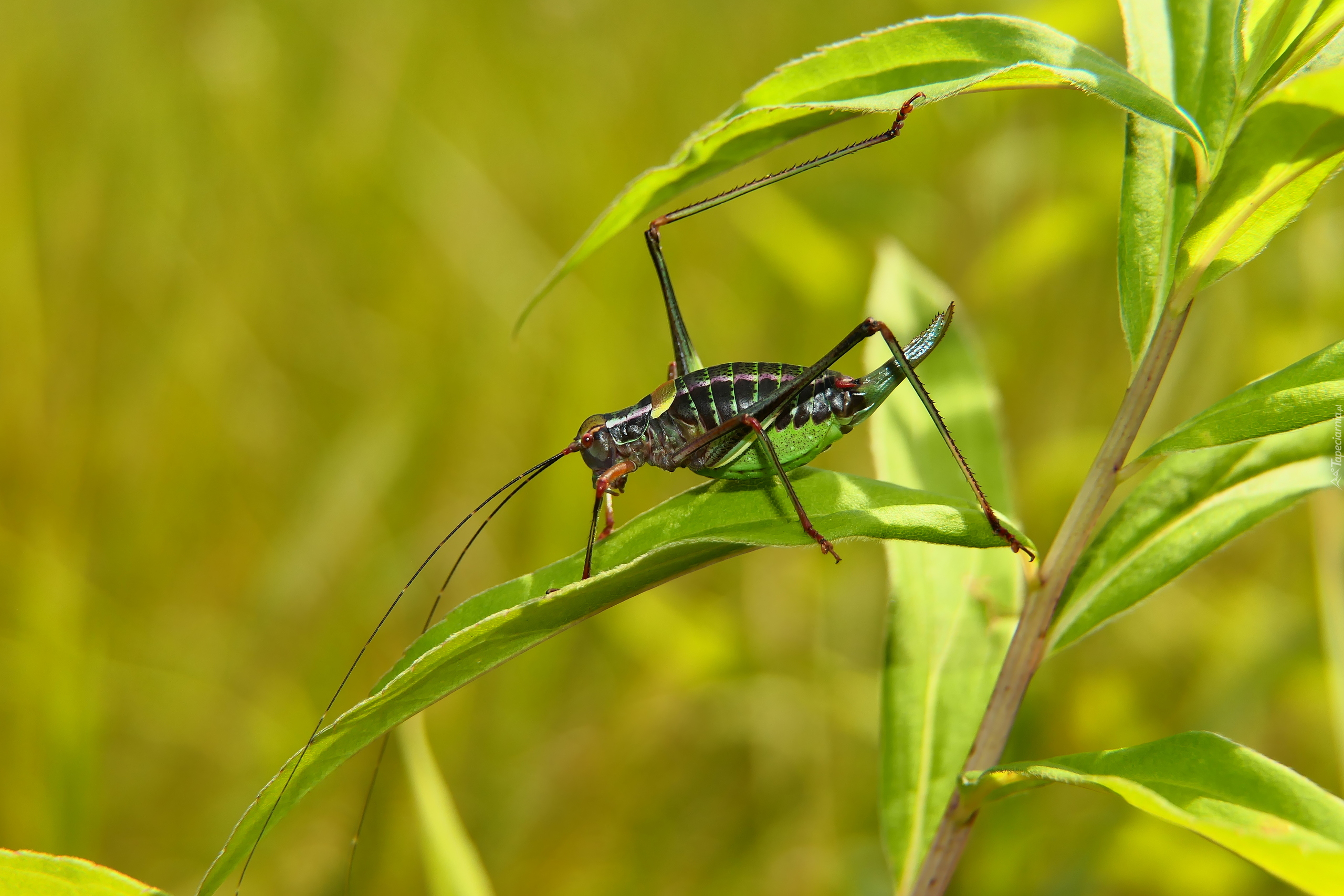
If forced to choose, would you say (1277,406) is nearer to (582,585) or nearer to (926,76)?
(926,76)

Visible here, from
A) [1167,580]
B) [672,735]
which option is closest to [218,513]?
[672,735]

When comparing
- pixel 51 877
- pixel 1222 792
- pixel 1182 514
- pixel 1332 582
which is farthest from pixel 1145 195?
pixel 1332 582

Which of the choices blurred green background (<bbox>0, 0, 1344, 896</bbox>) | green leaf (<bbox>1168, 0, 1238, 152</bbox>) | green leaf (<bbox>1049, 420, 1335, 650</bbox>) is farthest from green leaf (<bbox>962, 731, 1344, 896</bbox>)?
blurred green background (<bbox>0, 0, 1344, 896</bbox>)

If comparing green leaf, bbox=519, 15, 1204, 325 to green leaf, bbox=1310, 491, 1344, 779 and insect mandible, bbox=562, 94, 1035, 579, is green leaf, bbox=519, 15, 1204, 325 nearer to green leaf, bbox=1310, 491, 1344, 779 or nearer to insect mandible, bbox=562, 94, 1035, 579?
insect mandible, bbox=562, 94, 1035, 579

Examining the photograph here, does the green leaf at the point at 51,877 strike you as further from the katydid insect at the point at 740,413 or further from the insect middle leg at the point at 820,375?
the insect middle leg at the point at 820,375

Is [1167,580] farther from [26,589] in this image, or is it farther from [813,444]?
[26,589]

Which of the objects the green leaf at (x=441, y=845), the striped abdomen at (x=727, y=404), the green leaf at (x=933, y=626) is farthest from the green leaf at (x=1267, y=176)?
the green leaf at (x=441, y=845)
